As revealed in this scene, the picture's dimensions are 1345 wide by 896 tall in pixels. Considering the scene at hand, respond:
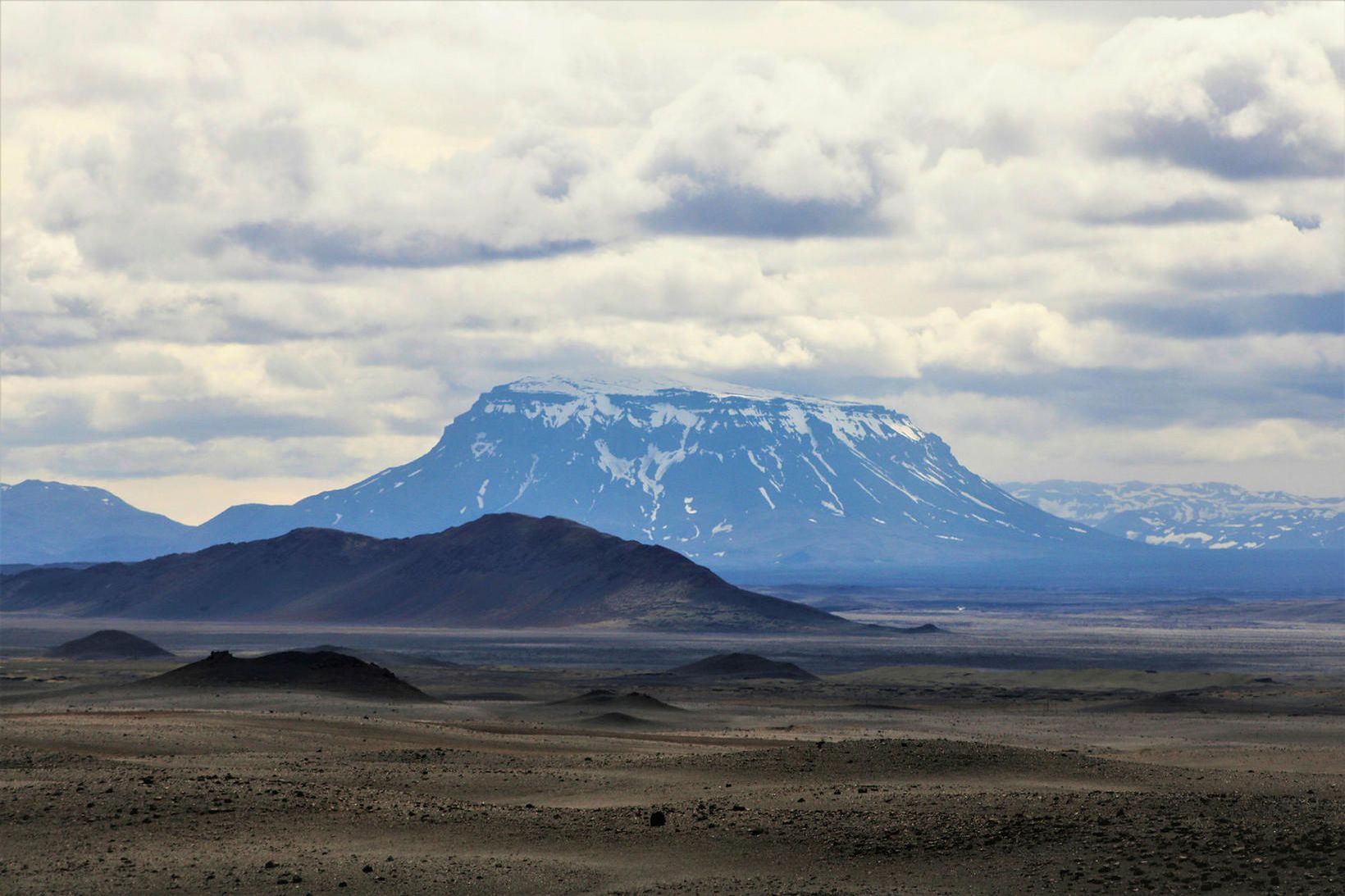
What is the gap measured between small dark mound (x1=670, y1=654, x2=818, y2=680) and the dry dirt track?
3412 inches

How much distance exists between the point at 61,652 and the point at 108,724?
117 metres

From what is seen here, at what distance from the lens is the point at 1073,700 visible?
109125 millimetres

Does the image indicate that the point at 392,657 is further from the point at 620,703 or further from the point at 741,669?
the point at 620,703

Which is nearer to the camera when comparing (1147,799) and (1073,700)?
(1147,799)

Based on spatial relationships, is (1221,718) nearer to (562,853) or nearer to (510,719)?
(510,719)

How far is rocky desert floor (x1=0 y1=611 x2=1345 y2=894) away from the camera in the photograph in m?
30.8

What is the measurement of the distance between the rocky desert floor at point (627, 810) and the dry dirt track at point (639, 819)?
3.5 inches

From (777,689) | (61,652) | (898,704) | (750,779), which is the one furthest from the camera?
(61,652)

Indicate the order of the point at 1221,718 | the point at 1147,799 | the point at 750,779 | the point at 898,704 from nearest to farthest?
the point at 1147,799, the point at 750,779, the point at 1221,718, the point at 898,704

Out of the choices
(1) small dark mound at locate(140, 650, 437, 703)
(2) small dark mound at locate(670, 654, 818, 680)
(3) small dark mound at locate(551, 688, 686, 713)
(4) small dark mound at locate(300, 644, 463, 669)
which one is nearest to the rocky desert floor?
(3) small dark mound at locate(551, 688, 686, 713)

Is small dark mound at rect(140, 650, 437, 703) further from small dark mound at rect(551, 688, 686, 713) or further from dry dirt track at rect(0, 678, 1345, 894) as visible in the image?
dry dirt track at rect(0, 678, 1345, 894)

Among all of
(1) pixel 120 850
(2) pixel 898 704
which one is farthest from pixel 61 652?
(1) pixel 120 850

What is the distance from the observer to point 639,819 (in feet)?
120

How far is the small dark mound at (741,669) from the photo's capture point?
465 ft
